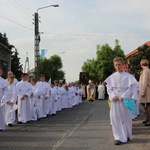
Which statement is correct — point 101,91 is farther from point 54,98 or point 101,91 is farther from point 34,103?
point 34,103

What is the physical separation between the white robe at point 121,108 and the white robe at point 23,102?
5.70m

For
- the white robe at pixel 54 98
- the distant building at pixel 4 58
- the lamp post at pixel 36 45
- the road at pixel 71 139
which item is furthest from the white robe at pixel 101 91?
the road at pixel 71 139

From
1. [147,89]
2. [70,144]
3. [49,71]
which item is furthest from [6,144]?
[49,71]

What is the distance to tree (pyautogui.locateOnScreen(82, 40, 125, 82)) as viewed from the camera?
2933 inches

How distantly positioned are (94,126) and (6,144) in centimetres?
385

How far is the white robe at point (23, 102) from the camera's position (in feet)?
42.8

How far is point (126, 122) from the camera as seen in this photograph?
8.09m

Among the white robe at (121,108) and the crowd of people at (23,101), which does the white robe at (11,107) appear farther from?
the white robe at (121,108)

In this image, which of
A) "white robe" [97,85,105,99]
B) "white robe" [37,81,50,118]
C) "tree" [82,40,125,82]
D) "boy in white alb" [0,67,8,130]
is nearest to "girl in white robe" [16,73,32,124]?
"white robe" [37,81,50,118]

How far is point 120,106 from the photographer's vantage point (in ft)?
26.6

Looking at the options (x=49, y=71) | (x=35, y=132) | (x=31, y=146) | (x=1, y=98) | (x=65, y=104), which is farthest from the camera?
(x=49, y=71)

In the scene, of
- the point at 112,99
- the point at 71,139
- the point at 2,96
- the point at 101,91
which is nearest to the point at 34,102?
the point at 2,96

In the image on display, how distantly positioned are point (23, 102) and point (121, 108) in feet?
20.1

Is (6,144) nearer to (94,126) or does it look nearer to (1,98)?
(1,98)
